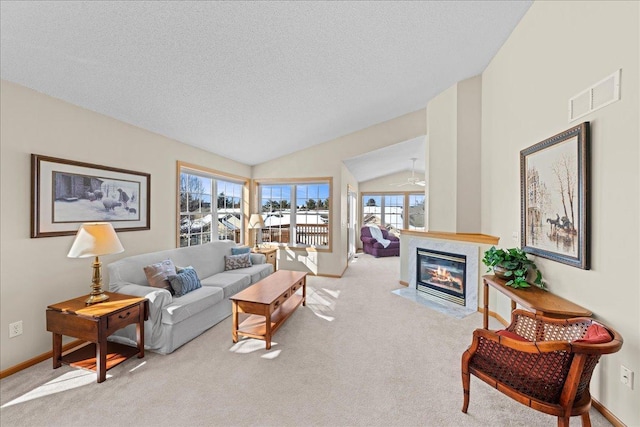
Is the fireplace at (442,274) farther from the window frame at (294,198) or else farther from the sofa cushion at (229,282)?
the sofa cushion at (229,282)

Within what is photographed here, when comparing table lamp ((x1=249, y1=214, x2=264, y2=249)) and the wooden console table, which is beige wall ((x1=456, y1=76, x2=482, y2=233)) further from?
table lamp ((x1=249, y1=214, x2=264, y2=249))

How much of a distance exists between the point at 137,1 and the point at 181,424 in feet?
8.78

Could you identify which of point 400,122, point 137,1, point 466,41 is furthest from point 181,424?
point 400,122

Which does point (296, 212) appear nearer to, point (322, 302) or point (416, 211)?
point (322, 302)

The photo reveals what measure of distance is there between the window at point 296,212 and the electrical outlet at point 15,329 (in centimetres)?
410

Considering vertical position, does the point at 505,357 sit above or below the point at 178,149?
below

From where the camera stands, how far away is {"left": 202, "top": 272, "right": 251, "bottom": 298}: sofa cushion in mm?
3334

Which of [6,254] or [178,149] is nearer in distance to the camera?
[6,254]

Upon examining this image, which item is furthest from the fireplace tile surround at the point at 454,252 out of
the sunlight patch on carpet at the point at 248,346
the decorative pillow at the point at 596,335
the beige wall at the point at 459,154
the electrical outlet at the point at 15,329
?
the electrical outlet at the point at 15,329

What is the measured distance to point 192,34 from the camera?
1924 mm

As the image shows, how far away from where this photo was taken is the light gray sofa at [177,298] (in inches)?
97.5

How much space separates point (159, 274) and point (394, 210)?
25.8 feet

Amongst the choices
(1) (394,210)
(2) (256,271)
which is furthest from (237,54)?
(1) (394,210)

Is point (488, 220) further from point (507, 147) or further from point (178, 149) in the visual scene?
point (178, 149)
